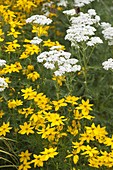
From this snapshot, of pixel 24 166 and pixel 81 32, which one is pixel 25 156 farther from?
pixel 81 32

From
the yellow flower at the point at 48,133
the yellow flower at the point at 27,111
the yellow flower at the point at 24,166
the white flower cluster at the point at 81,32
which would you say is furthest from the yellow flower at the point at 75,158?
the white flower cluster at the point at 81,32

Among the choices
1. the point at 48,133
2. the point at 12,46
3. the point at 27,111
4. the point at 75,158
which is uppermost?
the point at 12,46

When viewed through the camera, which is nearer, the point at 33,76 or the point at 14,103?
the point at 14,103

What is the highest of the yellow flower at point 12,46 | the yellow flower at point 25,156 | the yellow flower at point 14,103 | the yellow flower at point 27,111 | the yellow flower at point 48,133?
the yellow flower at point 12,46

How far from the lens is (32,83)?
346cm

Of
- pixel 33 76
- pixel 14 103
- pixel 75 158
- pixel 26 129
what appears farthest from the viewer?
pixel 33 76

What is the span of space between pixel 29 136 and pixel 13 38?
3.31 ft

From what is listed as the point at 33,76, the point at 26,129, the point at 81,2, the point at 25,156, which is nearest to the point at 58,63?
the point at 33,76

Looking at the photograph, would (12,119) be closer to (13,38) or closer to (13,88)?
(13,88)

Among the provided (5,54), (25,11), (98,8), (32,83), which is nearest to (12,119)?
(32,83)

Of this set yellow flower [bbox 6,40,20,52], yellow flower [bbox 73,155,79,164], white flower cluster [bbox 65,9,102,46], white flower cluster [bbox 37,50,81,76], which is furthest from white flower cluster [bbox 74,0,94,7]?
yellow flower [bbox 73,155,79,164]

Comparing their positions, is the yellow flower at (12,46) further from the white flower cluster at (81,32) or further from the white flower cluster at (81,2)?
the white flower cluster at (81,2)

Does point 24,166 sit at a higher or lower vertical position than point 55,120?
lower

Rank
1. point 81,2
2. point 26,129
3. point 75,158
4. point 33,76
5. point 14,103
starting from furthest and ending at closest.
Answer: point 81,2 < point 33,76 < point 14,103 < point 26,129 < point 75,158
